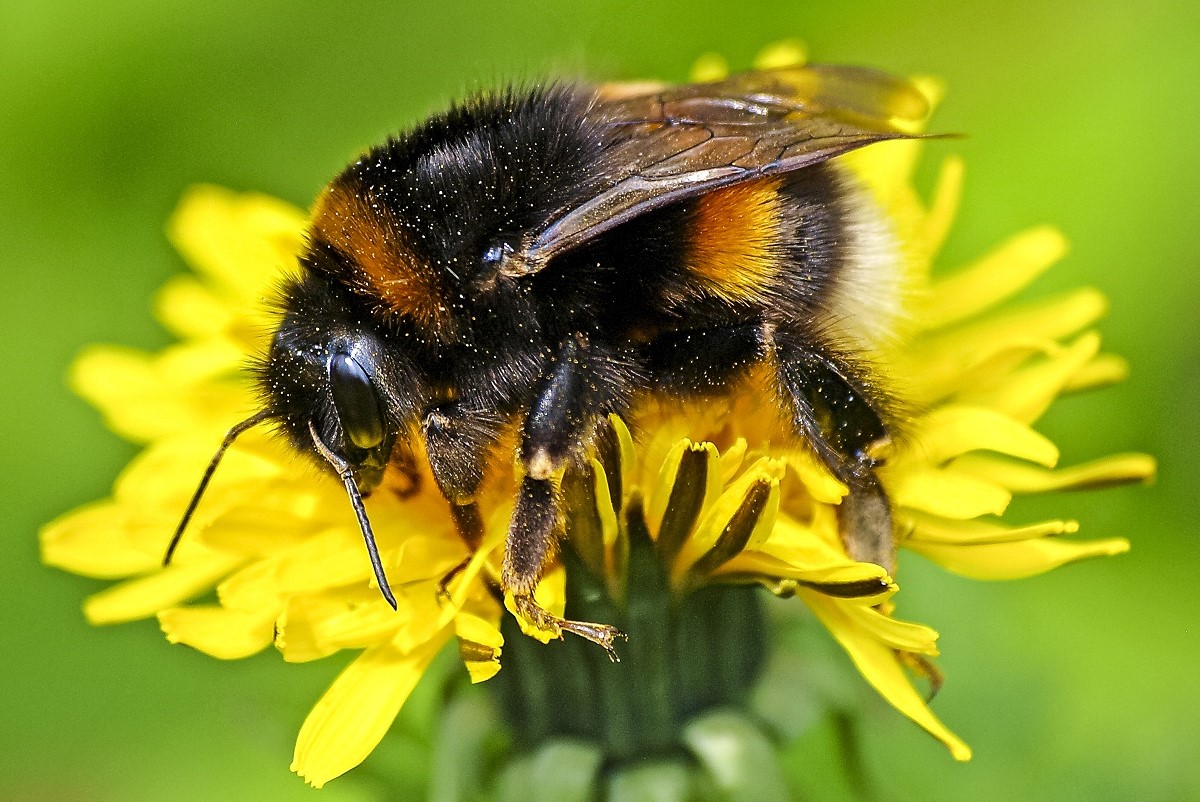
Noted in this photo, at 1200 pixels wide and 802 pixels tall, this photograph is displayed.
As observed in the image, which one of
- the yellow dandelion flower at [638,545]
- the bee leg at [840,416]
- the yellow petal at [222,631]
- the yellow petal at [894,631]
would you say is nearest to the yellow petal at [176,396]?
the yellow dandelion flower at [638,545]

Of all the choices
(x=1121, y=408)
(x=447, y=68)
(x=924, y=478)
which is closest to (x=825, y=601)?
(x=924, y=478)

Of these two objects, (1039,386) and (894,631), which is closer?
(894,631)

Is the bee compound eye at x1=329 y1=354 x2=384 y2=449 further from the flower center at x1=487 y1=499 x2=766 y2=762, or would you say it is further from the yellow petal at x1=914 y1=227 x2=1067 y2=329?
the yellow petal at x1=914 y1=227 x2=1067 y2=329

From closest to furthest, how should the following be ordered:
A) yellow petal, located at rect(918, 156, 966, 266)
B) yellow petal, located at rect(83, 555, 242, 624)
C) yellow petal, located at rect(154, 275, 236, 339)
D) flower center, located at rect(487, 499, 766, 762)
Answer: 1. flower center, located at rect(487, 499, 766, 762)
2. yellow petal, located at rect(83, 555, 242, 624)
3. yellow petal, located at rect(918, 156, 966, 266)
4. yellow petal, located at rect(154, 275, 236, 339)

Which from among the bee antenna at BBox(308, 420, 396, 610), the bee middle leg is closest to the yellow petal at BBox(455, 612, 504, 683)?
the bee antenna at BBox(308, 420, 396, 610)

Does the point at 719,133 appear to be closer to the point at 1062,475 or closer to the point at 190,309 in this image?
the point at 1062,475

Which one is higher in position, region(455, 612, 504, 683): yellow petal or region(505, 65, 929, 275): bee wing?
region(505, 65, 929, 275): bee wing

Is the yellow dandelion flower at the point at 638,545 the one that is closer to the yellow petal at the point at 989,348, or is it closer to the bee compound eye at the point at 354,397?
the yellow petal at the point at 989,348

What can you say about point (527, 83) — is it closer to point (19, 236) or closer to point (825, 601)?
point (825, 601)

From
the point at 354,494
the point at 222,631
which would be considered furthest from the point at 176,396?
the point at 354,494
